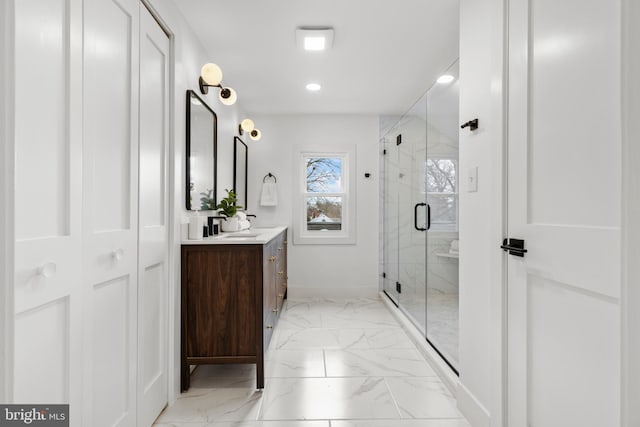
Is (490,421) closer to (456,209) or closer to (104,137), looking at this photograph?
(456,209)

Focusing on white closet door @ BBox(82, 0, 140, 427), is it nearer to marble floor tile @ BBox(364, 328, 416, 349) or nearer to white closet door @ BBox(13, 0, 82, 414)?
white closet door @ BBox(13, 0, 82, 414)

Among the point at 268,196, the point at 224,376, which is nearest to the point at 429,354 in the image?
the point at 224,376

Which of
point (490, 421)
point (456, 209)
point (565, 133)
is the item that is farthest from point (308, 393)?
point (565, 133)

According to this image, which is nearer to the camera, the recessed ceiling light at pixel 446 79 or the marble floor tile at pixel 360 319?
the recessed ceiling light at pixel 446 79

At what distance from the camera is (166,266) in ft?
6.70

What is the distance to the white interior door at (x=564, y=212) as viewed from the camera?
1027mm

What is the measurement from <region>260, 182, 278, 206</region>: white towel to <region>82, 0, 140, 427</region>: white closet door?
2940 mm

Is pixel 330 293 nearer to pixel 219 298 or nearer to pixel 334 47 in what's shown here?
pixel 219 298

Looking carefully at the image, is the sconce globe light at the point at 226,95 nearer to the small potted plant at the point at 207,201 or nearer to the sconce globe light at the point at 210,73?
the sconce globe light at the point at 210,73

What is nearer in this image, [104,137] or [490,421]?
[104,137]

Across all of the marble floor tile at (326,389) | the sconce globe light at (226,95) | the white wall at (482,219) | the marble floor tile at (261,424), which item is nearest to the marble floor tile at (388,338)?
the marble floor tile at (326,389)

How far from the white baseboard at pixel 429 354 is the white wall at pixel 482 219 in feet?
0.66

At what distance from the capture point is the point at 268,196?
15.1 ft

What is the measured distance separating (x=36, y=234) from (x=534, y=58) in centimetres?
177
